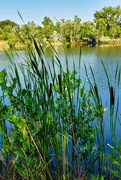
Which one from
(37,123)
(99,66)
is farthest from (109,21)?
(37,123)

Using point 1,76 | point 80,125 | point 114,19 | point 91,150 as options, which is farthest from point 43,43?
point 114,19

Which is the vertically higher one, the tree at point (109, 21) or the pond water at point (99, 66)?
the tree at point (109, 21)

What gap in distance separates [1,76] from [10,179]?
86 cm

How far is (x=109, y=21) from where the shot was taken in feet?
209

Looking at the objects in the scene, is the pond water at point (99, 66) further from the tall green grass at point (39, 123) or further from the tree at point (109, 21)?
the tree at point (109, 21)

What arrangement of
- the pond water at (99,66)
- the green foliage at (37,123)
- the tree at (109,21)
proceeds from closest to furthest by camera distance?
the green foliage at (37,123) < the pond water at (99,66) < the tree at (109,21)

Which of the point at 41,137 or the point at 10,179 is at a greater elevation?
the point at 41,137

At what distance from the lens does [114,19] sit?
64625 mm

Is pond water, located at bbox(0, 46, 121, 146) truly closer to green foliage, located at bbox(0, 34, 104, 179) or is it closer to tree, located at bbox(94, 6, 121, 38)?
green foliage, located at bbox(0, 34, 104, 179)

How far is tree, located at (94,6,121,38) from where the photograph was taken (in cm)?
5744

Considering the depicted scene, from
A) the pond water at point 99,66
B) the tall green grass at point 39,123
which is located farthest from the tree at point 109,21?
the tall green grass at point 39,123

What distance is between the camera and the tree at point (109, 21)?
5744 centimetres

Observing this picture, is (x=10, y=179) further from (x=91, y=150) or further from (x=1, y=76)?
(x=1, y=76)

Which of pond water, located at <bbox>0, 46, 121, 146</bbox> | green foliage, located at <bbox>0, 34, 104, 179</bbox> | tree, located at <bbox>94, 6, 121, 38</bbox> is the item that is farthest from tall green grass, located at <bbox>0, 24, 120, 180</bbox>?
tree, located at <bbox>94, 6, 121, 38</bbox>
